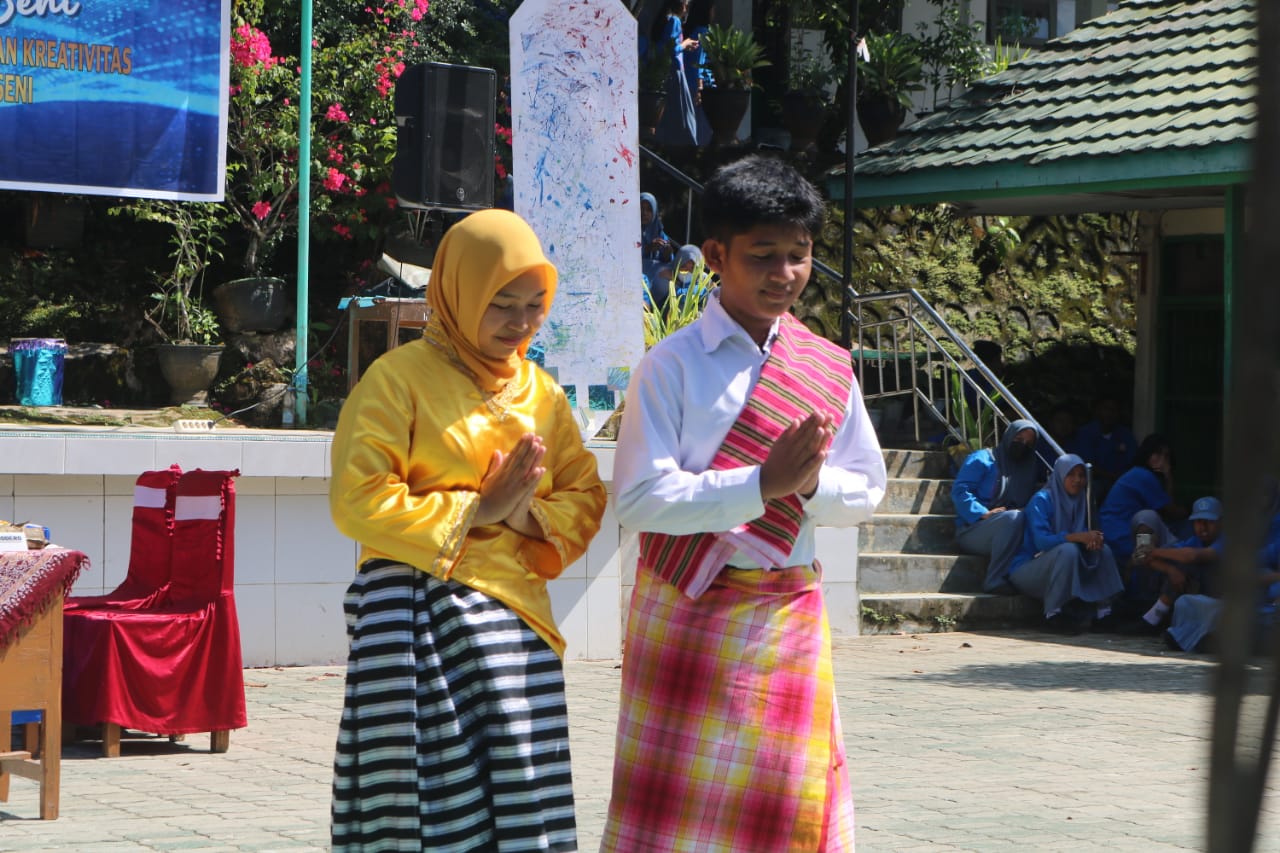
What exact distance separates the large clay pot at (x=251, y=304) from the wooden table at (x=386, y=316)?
1.62 metres

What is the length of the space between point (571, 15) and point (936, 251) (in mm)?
7386

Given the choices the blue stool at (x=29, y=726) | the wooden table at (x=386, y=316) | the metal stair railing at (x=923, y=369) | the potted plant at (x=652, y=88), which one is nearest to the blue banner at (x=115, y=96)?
the wooden table at (x=386, y=316)

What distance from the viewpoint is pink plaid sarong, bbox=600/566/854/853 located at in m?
2.79

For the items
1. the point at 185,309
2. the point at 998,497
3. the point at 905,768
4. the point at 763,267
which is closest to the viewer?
the point at 763,267

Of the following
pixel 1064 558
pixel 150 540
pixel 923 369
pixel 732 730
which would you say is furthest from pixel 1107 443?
pixel 732 730

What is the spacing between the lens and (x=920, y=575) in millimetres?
10570

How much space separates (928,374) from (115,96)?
6306 mm

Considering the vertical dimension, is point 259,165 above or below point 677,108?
below

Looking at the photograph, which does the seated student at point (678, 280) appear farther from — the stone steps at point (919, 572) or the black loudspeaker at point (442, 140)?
the black loudspeaker at point (442, 140)

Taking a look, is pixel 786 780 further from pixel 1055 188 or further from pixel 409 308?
pixel 1055 188

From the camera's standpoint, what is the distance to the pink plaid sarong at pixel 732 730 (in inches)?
110

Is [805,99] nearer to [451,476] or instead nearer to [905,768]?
[905,768]

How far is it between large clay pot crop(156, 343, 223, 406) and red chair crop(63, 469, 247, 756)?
18.6 ft

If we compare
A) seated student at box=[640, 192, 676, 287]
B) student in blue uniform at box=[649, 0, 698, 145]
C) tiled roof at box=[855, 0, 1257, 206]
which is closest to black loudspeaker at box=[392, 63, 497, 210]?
seated student at box=[640, 192, 676, 287]
